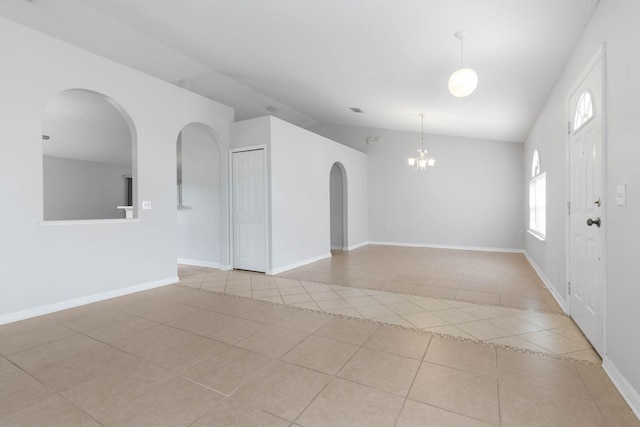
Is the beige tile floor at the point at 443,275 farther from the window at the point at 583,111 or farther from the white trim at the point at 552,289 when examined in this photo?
the window at the point at 583,111

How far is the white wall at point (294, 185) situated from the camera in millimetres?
5055

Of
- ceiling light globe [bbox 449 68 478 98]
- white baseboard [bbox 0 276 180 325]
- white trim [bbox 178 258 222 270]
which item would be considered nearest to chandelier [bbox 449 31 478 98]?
ceiling light globe [bbox 449 68 478 98]

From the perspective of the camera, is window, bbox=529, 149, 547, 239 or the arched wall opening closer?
window, bbox=529, 149, 547, 239

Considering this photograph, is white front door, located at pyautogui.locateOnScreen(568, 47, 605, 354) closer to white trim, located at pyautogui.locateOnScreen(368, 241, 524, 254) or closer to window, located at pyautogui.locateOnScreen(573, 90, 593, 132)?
window, located at pyautogui.locateOnScreen(573, 90, 593, 132)

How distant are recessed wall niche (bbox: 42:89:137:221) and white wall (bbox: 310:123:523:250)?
5.26m

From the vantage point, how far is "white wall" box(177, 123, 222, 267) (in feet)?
18.4

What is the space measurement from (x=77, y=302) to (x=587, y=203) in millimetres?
5234

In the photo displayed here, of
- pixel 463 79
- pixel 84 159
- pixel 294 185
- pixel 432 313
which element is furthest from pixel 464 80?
pixel 84 159

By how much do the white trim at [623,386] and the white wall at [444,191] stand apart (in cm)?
588

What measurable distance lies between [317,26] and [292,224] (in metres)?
3.24

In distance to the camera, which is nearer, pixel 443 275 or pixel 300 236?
pixel 443 275

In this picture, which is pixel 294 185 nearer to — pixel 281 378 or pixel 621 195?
pixel 281 378

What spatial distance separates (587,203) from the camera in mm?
2459

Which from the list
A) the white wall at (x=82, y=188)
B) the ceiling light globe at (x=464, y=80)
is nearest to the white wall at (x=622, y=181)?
the ceiling light globe at (x=464, y=80)
